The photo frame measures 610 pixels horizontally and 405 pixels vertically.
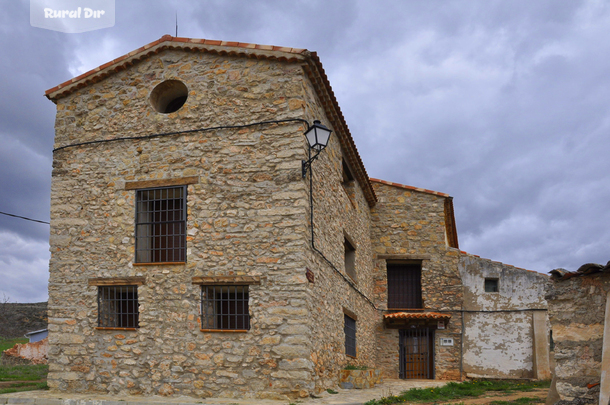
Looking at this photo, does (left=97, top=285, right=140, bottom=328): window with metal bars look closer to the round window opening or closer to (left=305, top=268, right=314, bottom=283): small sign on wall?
(left=305, top=268, right=314, bottom=283): small sign on wall

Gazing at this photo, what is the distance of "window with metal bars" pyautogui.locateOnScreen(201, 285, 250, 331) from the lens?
957cm

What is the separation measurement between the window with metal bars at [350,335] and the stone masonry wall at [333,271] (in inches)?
7.6

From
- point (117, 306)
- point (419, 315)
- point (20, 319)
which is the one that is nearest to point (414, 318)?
point (419, 315)

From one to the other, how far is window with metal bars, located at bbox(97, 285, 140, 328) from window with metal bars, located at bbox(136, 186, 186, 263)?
713mm

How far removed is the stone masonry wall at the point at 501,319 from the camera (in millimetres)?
17000

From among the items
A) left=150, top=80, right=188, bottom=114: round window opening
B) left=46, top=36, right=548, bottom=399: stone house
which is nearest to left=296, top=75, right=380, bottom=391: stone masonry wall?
left=46, top=36, right=548, bottom=399: stone house

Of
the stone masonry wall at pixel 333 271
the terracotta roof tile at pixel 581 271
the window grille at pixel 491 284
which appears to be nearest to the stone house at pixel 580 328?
the terracotta roof tile at pixel 581 271

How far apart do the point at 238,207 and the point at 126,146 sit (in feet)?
9.16

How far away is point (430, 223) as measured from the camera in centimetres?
1838

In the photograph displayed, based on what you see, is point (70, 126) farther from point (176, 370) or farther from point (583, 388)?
point (583, 388)

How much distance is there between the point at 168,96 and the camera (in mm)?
11227

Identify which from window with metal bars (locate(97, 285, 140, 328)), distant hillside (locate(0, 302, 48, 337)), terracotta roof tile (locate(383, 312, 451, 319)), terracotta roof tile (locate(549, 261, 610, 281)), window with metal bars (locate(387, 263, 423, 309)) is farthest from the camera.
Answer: distant hillside (locate(0, 302, 48, 337))

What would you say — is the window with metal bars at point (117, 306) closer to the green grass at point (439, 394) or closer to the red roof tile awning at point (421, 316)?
the green grass at point (439, 394)

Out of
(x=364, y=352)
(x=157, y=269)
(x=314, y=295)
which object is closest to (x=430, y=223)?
(x=364, y=352)
